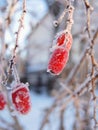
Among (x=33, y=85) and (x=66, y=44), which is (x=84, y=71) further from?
(x=33, y=85)

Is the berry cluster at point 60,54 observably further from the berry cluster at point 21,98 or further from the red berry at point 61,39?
the berry cluster at point 21,98

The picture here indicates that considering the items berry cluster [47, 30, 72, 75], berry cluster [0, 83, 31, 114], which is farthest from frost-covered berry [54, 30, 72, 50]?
berry cluster [0, 83, 31, 114]

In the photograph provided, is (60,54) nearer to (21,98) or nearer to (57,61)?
(57,61)

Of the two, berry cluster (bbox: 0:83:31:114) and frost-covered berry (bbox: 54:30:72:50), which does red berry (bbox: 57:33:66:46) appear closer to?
frost-covered berry (bbox: 54:30:72:50)

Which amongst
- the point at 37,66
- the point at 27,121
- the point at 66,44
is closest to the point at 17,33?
the point at 66,44

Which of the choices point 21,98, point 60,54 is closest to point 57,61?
point 60,54

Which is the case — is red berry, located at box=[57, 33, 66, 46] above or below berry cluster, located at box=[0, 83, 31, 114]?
above
